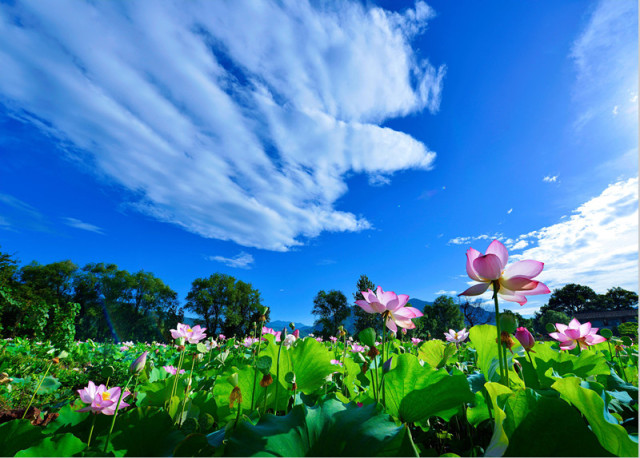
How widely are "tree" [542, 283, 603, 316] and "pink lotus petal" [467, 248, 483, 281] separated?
58138 mm

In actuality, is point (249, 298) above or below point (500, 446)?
above

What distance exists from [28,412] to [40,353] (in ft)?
18.6

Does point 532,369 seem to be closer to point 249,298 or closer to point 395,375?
point 395,375

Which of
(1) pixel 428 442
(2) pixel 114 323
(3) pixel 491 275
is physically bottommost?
(1) pixel 428 442

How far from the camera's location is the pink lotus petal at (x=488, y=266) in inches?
30.8

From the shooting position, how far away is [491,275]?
80 centimetres

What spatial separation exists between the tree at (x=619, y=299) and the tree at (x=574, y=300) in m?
0.92

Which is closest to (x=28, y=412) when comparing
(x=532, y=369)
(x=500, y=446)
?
(x=500, y=446)

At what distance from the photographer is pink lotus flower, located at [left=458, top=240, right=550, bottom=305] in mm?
784

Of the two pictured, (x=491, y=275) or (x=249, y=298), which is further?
(x=249, y=298)

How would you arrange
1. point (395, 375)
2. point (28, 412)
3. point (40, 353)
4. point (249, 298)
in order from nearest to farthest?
point (395, 375) → point (28, 412) → point (40, 353) → point (249, 298)

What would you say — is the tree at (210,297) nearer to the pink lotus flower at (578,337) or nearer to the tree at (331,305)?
the tree at (331,305)

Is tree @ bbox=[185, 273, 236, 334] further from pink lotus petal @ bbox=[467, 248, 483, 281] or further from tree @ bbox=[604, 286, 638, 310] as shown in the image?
tree @ bbox=[604, 286, 638, 310]

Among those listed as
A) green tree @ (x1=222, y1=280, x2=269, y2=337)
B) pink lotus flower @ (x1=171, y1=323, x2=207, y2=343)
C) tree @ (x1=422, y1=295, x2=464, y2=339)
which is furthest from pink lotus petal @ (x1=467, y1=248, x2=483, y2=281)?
tree @ (x1=422, y1=295, x2=464, y2=339)
